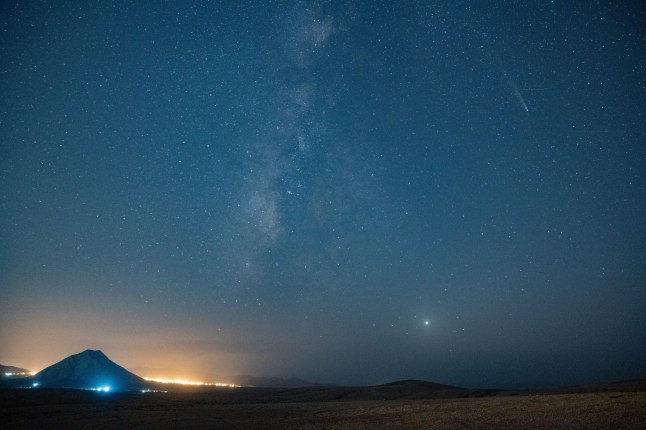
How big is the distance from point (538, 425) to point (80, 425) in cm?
2518

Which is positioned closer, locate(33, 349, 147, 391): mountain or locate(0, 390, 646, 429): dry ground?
locate(0, 390, 646, 429): dry ground

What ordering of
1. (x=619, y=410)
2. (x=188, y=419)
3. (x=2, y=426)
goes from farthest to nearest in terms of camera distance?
(x=188, y=419), (x=2, y=426), (x=619, y=410)

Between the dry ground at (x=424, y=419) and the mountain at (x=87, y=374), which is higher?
the dry ground at (x=424, y=419)

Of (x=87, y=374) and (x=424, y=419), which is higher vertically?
(x=424, y=419)

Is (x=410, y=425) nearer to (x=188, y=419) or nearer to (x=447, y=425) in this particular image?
(x=447, y=425)

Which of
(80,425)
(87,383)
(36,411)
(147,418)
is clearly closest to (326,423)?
(147,418)

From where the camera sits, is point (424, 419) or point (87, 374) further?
point (87, 374)

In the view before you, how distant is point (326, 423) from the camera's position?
18.7 meters

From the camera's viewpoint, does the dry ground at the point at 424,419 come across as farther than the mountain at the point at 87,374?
No

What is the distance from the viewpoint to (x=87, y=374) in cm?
8762

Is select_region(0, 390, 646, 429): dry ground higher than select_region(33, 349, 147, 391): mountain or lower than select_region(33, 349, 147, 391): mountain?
higher

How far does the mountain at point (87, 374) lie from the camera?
79012mm

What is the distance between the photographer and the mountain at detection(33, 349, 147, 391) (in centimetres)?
7901

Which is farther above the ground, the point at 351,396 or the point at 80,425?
the point at 80,425
